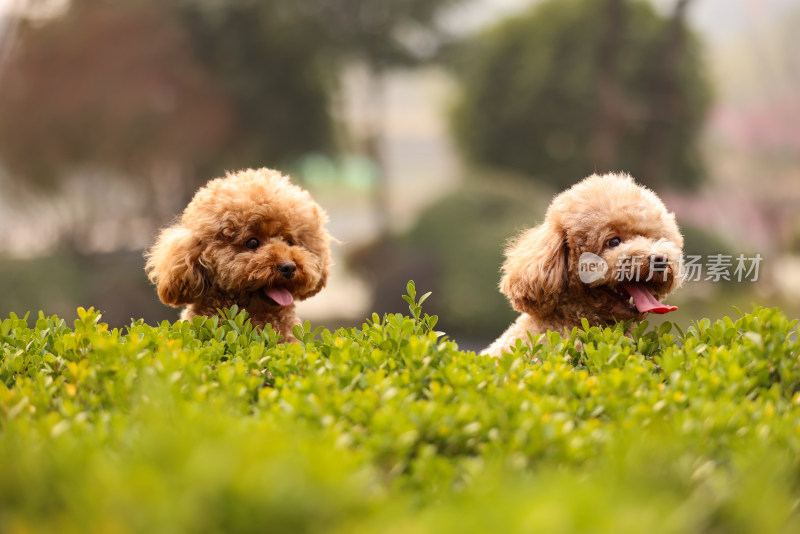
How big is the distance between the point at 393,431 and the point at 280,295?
1466mm

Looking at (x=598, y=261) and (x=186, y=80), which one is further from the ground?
(x=186, y=80)

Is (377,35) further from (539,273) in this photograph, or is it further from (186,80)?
(539,273)

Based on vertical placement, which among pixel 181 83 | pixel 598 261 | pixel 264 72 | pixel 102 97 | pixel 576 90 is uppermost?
pixel 264 72

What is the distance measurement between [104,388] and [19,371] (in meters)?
0.49

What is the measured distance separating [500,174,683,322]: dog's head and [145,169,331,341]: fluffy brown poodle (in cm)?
94

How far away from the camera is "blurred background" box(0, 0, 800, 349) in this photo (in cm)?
948

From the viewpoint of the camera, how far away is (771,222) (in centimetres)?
976

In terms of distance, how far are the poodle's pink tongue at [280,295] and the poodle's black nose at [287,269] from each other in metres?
0.11

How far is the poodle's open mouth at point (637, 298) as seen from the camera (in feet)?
9.70

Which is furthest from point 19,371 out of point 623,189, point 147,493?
point 623,189

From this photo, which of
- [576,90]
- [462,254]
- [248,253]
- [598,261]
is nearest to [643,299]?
[598,261]

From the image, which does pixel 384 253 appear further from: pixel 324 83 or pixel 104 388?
pixel 104 388

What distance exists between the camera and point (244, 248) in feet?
10.5

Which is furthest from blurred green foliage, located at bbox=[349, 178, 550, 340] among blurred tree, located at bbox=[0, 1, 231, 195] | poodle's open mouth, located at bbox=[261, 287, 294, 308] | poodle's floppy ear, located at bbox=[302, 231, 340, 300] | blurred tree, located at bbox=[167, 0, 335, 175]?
poodle's open mouth, located at bbox=[261, 287, 294, 308]
